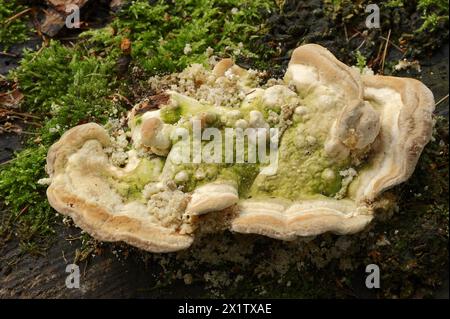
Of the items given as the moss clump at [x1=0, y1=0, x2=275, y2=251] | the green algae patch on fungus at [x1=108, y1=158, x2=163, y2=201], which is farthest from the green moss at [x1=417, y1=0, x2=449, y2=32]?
the green algae patch on fungus at [x1=108, y1=158, x2=163, y2=201]

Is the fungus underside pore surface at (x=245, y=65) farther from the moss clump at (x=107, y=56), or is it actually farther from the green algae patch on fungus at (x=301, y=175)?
the green algae patch on fungus at (x=301, y=175)

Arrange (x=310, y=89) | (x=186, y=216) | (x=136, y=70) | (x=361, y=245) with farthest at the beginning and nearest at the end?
(x=136, y=70)
(x=361, y=245)
(x=310, y=89)
(x=186, y=216)

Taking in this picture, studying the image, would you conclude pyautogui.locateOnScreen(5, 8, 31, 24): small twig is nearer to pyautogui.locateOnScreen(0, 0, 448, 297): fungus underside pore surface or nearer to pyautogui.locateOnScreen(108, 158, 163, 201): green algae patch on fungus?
pyautogui.locateOnScreen(0, 0, 448, 297): fungus underside pore surface

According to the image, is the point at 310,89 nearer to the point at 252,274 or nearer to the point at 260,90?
the point at 260,90

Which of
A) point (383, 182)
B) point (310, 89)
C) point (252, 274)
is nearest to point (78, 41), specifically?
point (310, 89)

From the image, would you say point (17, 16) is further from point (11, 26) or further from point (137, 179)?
point (137, 179)

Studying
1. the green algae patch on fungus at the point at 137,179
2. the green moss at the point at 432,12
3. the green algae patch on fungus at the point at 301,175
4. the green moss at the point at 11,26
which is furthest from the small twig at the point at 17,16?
the green moss at the point at 432,12

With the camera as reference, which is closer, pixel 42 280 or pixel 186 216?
pixel 186 216
